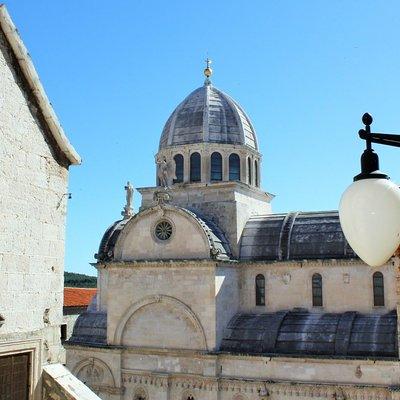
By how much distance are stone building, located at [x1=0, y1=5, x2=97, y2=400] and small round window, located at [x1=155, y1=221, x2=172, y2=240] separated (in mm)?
14513

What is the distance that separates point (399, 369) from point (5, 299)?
1472 cm

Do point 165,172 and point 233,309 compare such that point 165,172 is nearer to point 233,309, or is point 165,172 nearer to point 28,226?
point 233,309

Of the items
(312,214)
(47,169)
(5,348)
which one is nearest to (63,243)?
(47,169)

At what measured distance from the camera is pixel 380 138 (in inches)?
140

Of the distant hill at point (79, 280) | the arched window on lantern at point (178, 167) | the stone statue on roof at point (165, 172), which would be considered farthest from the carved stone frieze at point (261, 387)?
the distant hill at point (79, 280)

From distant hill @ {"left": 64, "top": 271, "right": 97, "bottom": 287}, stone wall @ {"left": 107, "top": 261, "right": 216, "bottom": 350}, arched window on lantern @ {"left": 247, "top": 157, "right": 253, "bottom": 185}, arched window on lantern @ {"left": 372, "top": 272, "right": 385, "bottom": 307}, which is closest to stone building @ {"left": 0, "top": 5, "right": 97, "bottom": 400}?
stone wall @ {"left": 107, "top": 261, "right": 216, "bottom": 350}

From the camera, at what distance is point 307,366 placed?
729 inches

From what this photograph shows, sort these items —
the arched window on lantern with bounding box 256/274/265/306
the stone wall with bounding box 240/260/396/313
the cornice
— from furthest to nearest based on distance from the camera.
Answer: the arched window on lantern with bounding box 256/274/265/306 < the stone wall with bounding box 240/260/396/313 < the cornice

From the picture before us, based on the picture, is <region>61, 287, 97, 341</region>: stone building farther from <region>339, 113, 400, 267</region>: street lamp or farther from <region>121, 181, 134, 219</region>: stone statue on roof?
<region>339, 113, 400, 267</region>: street lamp

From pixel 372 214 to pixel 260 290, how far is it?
19154 mm

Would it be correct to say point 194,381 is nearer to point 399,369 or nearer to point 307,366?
point 307,366

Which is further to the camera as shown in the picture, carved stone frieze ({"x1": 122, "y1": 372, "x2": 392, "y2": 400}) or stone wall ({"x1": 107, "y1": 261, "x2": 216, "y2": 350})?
stone wall ({"x1": 107, "y1": 261, "x2": 216, "y2": 350})

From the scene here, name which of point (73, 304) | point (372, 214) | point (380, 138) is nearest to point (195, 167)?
point (73, 304)

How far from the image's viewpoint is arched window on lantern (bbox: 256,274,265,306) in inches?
858
